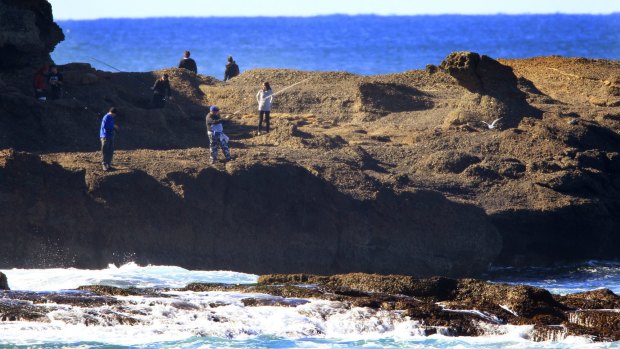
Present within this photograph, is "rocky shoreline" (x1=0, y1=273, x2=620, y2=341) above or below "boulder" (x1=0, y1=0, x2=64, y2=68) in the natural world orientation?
below

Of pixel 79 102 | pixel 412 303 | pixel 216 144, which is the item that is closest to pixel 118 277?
pixel 216 144

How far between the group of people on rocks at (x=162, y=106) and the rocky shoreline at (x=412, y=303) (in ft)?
17.7

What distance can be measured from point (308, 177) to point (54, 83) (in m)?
6.44

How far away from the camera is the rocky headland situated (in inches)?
963

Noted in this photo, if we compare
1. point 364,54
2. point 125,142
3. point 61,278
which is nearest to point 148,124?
point 125,142

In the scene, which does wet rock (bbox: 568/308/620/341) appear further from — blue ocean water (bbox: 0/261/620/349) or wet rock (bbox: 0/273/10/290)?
wet rock (bbox: 0/273/10/290)

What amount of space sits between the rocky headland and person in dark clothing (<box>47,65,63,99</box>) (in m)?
0.61

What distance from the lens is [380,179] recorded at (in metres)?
26.7

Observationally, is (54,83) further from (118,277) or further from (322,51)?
(322,51)

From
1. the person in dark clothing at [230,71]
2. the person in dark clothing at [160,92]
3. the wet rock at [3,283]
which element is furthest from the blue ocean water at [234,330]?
the person in dark clothing at [230,71]

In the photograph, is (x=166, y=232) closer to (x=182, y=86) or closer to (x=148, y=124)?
(x=148, y=124)

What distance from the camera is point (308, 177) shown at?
2594cm

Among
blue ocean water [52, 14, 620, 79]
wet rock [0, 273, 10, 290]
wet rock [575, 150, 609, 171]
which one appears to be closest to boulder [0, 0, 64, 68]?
wet rock [0, 273, 10, 290]

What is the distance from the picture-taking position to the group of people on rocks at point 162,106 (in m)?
25.3
